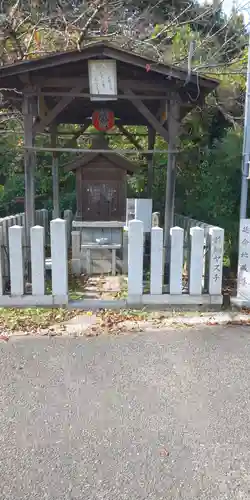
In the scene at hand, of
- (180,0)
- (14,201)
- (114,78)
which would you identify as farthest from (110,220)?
(180,0)

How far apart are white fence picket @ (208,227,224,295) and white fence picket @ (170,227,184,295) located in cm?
34

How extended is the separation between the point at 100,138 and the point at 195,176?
248 cm

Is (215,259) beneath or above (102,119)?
beneath

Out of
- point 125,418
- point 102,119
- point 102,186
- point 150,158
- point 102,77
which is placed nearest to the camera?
point 125,418

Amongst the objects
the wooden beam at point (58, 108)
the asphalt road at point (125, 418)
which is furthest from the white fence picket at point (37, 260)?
the wooden beam at point (58, 108)

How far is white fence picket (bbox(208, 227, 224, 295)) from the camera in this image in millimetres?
4488

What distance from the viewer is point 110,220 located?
641 centimetres

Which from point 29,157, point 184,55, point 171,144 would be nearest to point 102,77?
point 171,144

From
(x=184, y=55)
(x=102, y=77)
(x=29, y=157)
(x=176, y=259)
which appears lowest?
(x=176, y=259)

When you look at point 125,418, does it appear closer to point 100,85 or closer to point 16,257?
point 16,257

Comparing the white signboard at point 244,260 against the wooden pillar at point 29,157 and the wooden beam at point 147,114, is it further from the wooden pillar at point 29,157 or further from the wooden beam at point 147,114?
the wooden pillar at point 29,157

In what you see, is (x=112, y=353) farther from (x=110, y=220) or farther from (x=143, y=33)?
(x=143, y=33)

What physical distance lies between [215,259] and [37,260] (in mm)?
1973

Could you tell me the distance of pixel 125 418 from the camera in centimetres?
258
